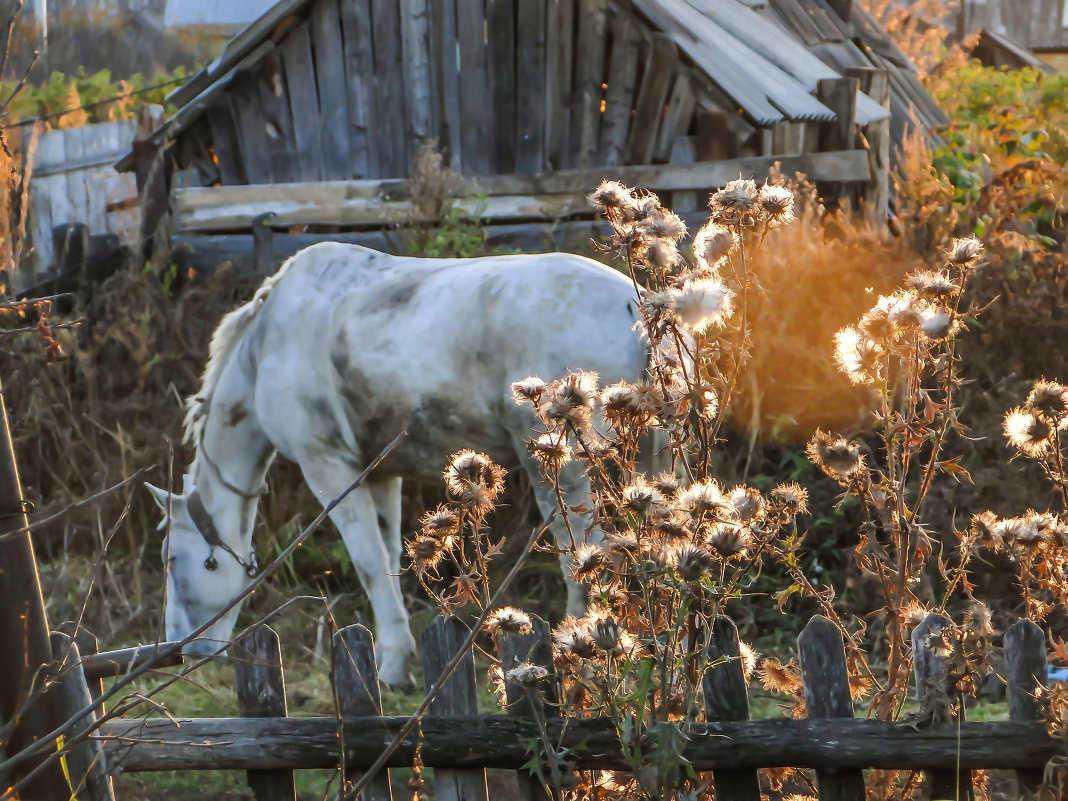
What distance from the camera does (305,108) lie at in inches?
363

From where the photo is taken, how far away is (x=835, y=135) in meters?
8.01

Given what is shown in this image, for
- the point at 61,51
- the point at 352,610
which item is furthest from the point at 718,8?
the point at 61,51

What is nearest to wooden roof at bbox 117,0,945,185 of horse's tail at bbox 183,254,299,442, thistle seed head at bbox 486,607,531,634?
horse's tail at bbox 183,254,299,442

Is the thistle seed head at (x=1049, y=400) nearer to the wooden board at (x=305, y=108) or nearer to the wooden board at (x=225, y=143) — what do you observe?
the wooden board at (x=305, y=108)

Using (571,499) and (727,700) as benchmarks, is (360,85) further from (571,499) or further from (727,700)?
(727,700)

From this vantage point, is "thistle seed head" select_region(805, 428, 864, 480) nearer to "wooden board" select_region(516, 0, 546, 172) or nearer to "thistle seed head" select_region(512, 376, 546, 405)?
"thistle seed head" select_region(512, 376, 546, 405)

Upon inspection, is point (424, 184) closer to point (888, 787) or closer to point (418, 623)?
point (418, 623)

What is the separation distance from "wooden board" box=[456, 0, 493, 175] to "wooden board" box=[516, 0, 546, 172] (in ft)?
0.84

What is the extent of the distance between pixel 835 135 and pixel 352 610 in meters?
4.58

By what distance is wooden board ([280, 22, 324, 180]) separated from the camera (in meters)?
9.19

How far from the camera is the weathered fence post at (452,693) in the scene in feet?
8.99

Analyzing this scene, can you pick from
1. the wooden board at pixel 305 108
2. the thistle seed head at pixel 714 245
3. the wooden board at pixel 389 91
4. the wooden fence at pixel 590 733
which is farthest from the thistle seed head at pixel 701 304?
the wooden board at pixel 305 108

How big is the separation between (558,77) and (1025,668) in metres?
6.89

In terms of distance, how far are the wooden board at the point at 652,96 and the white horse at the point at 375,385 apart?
149 inches
